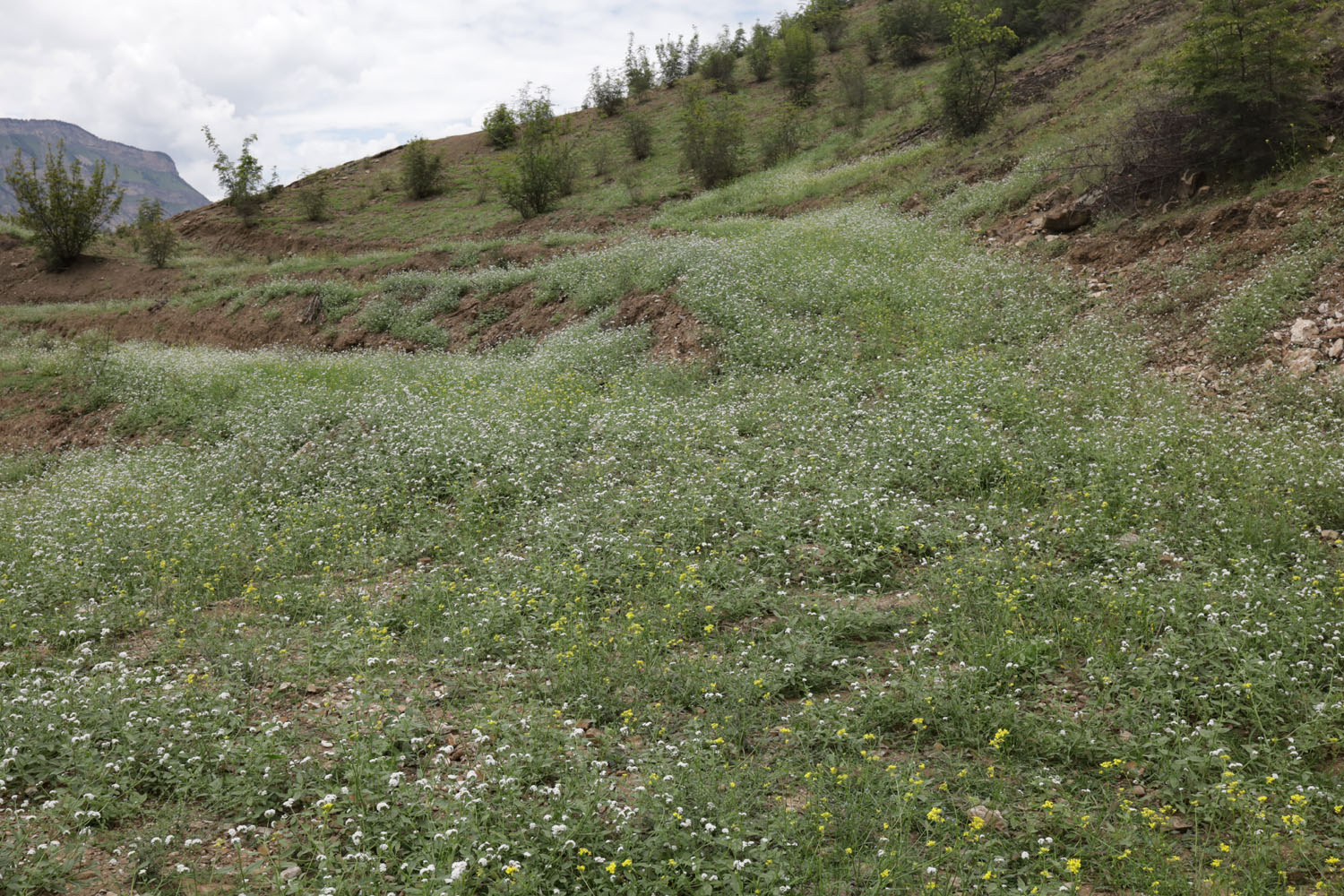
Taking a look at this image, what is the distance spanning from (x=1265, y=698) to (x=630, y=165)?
3778 centimetres

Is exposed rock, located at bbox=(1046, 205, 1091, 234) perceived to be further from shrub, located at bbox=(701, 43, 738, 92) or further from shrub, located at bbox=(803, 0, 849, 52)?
shrub, located at bbox=(803, 0, 849, 52)

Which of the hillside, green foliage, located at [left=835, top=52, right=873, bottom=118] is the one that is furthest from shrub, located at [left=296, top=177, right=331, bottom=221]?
green foliage, located at [left=835, top=52, right=873, bottom=118]

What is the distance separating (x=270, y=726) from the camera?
4.48m

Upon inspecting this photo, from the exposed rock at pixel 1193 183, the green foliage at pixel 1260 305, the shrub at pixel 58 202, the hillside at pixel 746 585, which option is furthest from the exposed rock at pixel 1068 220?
the shrub at pixel 58 202

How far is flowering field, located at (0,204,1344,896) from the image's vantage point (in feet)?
12.0

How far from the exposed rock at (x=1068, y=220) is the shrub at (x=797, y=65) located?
32.5m

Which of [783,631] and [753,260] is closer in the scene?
[783,631]

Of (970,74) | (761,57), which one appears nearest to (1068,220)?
(970,74)

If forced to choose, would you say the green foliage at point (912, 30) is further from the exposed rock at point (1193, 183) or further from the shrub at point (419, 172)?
the exposed rock at point (1193, 183)

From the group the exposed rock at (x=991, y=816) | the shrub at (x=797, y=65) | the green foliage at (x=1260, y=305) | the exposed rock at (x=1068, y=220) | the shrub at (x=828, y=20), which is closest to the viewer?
the exposed rock at (x=991, y=816)

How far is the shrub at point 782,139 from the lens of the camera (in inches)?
1294

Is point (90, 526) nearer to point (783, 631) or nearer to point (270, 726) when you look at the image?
point (270, 726)

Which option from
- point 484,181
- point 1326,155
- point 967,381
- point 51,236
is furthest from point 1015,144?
point 51,236

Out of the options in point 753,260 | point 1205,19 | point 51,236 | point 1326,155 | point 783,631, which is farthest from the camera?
point 51,236
